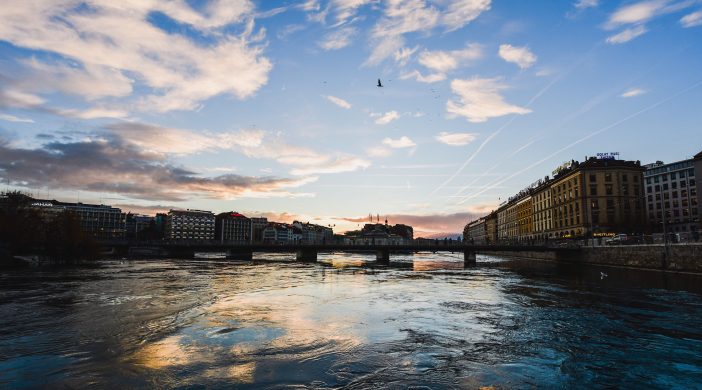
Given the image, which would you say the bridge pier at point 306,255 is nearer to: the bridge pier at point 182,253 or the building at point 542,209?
the bridge pier at point 182,253

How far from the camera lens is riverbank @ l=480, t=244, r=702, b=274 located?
51.8 meters

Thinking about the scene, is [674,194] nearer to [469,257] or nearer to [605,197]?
[605,197]

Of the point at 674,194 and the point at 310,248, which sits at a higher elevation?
the point at 674,194

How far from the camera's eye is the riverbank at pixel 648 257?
51.8 metres

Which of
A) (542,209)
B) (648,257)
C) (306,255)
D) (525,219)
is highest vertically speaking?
(542,209)

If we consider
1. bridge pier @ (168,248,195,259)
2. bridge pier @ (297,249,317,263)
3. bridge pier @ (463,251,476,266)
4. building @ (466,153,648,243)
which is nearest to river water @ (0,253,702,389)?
bridge pier @ (463,251,476,266)

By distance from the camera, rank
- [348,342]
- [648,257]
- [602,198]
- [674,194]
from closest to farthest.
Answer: [348,342]
[648,257]
[602,198]
[674,194]

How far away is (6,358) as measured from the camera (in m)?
14.6

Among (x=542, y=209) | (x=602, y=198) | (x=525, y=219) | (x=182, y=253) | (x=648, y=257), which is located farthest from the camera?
(x=525, y=219)

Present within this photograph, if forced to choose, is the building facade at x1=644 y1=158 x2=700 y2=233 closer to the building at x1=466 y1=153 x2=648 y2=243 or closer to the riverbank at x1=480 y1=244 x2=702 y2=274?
the building at x1=466 y1=153 x2=648 y2=243

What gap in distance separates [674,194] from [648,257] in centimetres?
11495

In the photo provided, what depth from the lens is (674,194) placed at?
149625 mm

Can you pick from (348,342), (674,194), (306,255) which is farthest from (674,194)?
(348,342)

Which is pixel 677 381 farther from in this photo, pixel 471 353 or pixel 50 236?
pixel 50 236
